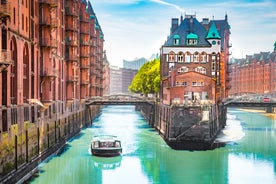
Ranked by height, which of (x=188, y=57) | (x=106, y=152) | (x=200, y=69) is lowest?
(x=106, y=152)

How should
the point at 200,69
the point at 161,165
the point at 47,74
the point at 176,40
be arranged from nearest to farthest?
the point at 161,165, the point at 47,74, the point at 200,69, the point at 176,40

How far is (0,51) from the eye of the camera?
109 ft

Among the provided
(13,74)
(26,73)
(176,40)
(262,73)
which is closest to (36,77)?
(26,73)

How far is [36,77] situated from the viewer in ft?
167

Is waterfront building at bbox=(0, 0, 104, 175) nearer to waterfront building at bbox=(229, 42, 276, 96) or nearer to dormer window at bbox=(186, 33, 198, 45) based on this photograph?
dormer window at bbox=(186, 33, 198, 45)

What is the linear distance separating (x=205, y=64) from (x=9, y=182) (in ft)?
180

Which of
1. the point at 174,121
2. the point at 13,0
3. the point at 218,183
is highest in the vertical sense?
the point at 13,0

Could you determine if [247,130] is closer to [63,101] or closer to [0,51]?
[63,101]

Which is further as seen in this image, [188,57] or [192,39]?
[192,39]

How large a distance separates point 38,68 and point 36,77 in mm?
1776

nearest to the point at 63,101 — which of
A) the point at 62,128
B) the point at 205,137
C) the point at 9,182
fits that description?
the point at 62,128

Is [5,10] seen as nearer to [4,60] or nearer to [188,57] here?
[4,60]

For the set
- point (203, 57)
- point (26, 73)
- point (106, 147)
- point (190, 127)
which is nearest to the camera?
point (26, 73)

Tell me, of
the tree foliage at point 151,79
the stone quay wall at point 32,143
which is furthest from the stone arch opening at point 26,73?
the tree foliage at point 151,79
